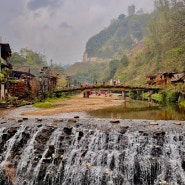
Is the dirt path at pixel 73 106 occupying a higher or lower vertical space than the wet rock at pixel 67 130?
lower

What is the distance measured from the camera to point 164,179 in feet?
41.7

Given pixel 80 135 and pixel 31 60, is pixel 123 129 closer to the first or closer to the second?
pixel 80 135

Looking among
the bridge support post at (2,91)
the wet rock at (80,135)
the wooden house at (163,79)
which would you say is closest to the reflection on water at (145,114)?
the wet rock at (80,135)

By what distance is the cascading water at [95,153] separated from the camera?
43.2ft

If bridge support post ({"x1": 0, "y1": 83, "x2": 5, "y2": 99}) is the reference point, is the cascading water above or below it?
below

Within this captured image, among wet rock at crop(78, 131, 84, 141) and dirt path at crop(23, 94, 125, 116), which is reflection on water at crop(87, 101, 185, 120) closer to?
dirt path at crop(23, 94, 125, 116)

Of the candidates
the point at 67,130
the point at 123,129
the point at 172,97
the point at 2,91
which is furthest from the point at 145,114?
the point at 2,91

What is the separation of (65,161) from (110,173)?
2594mm

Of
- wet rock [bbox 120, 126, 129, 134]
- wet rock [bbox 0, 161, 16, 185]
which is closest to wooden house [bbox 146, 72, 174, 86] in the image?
wet rock [bbox 120, 126, 129, 134]

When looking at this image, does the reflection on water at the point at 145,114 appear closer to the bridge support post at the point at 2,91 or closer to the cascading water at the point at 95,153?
the cascading water at the point at 95,153

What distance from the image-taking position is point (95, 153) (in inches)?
580

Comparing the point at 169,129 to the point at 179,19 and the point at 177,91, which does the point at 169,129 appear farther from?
the point at 179,19

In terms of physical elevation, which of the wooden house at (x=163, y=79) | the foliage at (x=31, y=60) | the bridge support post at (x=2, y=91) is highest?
the foliage at (x=31, y=60)

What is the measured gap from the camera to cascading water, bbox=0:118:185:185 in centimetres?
1317
